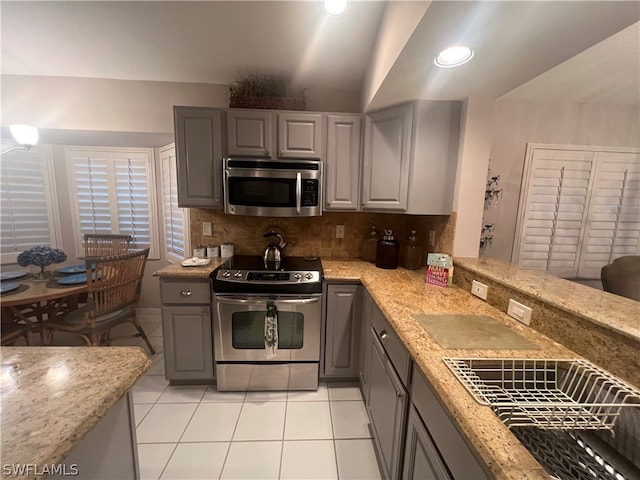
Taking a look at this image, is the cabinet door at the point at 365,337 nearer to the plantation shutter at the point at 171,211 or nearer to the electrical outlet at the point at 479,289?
the electrical outlet at the point at 479,289

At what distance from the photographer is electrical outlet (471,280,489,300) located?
4.68 feet

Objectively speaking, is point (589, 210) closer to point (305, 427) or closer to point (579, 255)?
point (579, 255)

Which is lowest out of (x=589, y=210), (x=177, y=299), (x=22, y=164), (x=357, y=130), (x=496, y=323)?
(x=177, y=299)

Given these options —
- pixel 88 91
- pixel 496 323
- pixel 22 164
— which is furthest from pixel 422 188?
pixel 22 164

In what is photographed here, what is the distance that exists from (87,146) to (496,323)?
14.0 ft

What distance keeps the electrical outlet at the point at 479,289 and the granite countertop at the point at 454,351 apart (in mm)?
34

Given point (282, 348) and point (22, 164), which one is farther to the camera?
point (22, 164)

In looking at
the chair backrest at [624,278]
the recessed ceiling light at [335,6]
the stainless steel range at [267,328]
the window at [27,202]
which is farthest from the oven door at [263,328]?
the window at [27,202]

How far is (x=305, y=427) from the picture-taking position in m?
1.67

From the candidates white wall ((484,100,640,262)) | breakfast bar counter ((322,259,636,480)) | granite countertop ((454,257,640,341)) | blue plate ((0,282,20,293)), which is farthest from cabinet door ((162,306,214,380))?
white wall ((484,100,640,262))

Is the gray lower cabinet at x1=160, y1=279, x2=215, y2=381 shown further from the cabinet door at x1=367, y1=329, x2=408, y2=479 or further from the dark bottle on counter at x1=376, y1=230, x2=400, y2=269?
the dark bottle on counter at x1=376, y1=230, x2=400, y2=269

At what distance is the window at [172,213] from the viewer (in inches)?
111

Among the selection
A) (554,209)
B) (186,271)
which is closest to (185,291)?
(186,271)

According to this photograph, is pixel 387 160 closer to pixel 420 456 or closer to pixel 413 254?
pixel 413 254
